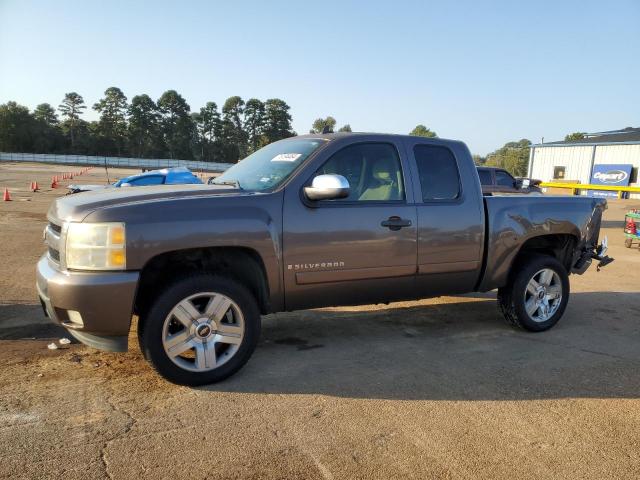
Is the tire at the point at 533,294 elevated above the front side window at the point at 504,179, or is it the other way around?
the front side window at the point at 504,179

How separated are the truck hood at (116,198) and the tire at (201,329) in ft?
2.14

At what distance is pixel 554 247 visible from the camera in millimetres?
5461

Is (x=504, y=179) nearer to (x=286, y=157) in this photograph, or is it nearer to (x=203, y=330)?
(x=286, y=157)

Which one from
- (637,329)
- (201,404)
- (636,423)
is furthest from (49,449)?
(637,329)

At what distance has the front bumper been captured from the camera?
3.18m

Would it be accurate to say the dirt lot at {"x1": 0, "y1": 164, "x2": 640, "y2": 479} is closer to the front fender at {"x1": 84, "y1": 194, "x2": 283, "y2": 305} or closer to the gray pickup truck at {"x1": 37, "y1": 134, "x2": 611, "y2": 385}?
the gray pickup truck at {"x1": 37, "y1": 134, "x2": 611, "y2": 385}

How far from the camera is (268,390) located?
140 inches

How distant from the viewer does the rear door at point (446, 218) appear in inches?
173

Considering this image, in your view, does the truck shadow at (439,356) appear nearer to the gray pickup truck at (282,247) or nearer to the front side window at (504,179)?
the gray pickup truck at (282,247)

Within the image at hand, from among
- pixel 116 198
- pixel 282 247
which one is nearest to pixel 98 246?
pixel 116 198

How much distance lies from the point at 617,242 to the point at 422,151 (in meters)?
10.7

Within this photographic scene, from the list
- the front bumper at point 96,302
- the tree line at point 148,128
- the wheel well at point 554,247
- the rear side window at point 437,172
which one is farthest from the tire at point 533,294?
the tree line at point 148,128

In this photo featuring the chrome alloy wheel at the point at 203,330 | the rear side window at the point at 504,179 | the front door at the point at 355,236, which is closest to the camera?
the chrome alloy wheel at the point at 203,330

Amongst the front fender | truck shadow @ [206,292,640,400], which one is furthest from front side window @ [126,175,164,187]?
the front fender
